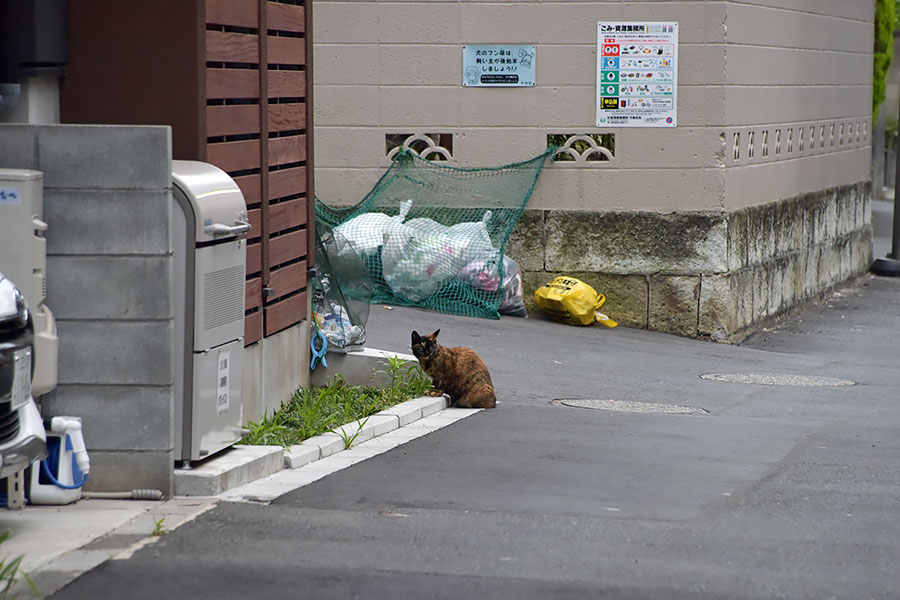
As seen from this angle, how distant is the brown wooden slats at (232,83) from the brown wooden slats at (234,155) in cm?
26

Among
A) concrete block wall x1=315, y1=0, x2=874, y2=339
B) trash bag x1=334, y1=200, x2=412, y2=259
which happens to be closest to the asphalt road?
trash bag x1=334, y1=200, x2=412, y2=259

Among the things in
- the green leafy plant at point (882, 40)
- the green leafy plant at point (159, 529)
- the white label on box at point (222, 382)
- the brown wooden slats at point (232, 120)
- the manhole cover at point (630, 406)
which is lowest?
the manhole cover at point (630, 406)

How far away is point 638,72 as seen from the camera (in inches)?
551

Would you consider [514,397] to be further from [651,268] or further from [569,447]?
[651,268]

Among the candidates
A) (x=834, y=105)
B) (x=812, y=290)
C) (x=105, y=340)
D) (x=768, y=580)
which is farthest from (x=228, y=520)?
(x=834, y=105)

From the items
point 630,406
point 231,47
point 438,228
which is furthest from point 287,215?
point 438,228

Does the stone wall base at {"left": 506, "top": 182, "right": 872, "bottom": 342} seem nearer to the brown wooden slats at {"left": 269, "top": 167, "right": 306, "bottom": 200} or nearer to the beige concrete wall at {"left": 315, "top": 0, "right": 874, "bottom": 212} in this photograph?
the beige concrete wall at {"left": 315, "top": 0, "right": 874, "bottom": 212}

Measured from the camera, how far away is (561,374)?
11.6 metres

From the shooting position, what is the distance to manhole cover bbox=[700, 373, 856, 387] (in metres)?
12.0

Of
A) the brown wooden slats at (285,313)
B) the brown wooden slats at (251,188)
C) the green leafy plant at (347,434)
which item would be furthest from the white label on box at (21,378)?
the brown wooden slats at (285,313)

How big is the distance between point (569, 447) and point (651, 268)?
6380 mm

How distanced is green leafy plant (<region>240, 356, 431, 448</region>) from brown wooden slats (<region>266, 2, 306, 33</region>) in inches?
91.7

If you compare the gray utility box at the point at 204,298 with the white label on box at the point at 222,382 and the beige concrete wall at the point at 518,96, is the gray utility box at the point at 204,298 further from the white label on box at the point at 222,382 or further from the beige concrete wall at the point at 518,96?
the beige concrete wall at the point at 518,96

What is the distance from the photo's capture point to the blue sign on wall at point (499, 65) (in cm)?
1413
